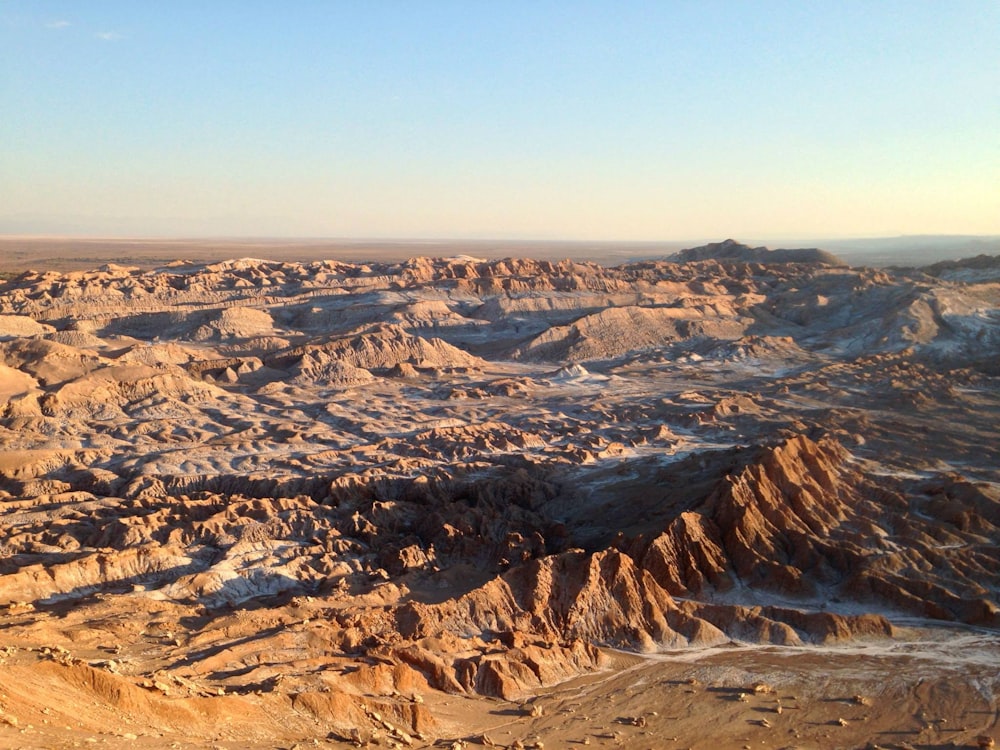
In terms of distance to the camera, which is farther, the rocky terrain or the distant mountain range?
the distant mountain range

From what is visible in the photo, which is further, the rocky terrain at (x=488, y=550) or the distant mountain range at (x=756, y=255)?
the distant mountain range at (x=756, y=255)

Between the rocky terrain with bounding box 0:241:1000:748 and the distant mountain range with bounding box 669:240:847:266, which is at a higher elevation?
the distant mountain range with bounding box 669:240:847:266

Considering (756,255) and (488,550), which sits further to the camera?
(756,255)

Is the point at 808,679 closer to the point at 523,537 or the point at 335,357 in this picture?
the point at 523,537

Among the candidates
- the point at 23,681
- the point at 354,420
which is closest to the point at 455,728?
the point at 23,681

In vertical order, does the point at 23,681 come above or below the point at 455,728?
above

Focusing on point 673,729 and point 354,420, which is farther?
point 354,420

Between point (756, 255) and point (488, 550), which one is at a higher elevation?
point (756, 255)

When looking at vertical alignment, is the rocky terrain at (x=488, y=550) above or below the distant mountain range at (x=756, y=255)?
below
